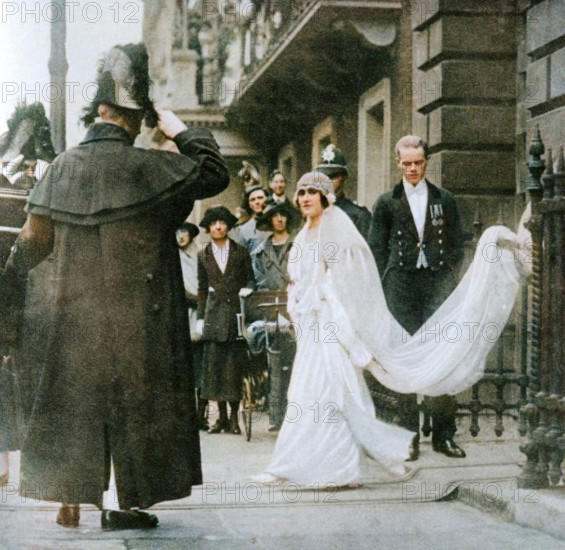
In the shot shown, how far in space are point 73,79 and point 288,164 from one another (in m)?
8.05

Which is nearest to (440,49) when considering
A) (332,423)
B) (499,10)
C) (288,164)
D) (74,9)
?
(499,10)

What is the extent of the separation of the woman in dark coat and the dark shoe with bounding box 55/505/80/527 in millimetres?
3942

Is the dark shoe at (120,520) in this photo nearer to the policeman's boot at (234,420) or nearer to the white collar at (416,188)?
the white collar at (416,188)

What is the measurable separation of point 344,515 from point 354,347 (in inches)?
48.2

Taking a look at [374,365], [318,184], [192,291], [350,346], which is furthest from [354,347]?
[192,291]

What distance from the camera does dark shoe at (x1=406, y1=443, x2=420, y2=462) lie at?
7250 millimetres

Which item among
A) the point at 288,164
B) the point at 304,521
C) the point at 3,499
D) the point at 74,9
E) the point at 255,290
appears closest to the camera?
the point at 304,521

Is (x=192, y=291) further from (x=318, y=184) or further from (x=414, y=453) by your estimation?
(x=318, y=184)

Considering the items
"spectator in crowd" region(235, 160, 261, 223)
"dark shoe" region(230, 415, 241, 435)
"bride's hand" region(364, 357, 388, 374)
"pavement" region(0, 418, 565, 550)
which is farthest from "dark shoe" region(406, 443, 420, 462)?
"spectator in crowd" region(235, 160, 261, 223)

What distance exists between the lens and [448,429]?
7.50 meters

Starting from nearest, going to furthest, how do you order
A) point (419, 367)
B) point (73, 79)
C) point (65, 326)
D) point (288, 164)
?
1. point (65, 326)
2. point (419, 367)
3. point (73, 79)
4. point (288, 164)

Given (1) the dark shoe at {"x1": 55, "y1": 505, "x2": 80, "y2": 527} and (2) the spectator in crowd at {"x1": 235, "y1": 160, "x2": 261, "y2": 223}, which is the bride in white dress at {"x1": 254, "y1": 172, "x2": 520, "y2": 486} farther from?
(2) the spectator in crowd at {"x1": 235, "y1": 160, "x2": 261, "y2": 223}

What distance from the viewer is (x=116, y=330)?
5.18 metres

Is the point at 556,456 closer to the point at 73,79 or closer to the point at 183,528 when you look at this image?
the point at 183,528
